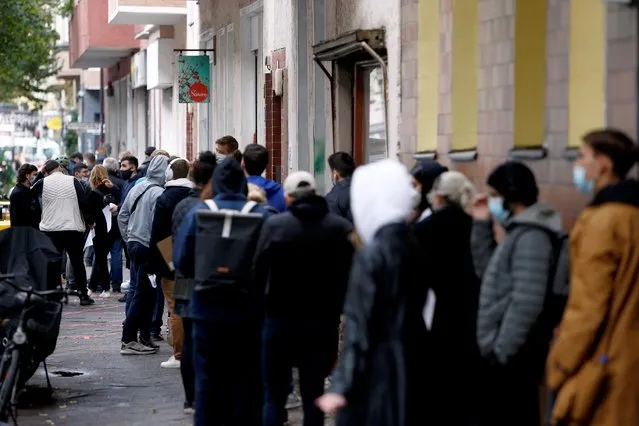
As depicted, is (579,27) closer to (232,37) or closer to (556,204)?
(556,204)

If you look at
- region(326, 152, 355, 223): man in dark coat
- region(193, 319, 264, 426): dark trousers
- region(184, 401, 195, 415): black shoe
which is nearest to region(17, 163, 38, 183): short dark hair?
region(326, 152, 355, 223): man in dark coat

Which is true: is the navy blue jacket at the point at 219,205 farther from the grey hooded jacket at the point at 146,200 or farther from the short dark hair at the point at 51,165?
the short dark hair at the point at 51,165

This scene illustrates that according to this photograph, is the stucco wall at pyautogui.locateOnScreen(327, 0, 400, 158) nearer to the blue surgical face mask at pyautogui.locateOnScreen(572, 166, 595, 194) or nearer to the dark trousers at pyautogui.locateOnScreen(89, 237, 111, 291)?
the blue surgical face mask at pyautogui.locateOnScreen(572, 166, 595, 194)

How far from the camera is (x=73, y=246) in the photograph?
779 inches

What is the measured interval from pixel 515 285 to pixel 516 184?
0.61 meters

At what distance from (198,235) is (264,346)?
1.04 m

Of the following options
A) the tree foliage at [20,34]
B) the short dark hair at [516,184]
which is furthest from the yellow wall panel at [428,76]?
the tree foliage at [20,34]

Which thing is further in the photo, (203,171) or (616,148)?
(203,171)

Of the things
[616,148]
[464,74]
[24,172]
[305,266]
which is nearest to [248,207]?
[305,266]

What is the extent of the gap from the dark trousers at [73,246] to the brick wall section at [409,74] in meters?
7.03

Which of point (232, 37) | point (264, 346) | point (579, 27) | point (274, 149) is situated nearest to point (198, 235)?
point (264, 346)

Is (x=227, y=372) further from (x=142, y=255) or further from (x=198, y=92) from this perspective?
(x=198, y=92)

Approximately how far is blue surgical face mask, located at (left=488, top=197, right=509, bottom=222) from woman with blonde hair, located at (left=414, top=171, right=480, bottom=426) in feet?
1.10

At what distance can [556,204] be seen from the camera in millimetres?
9555
